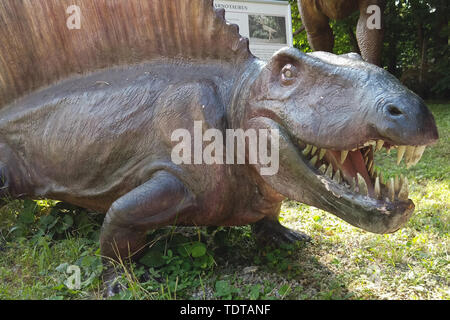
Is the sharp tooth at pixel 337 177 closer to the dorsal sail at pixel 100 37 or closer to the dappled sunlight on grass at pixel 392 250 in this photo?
the dappled sunlight on grass at pixel 392 250

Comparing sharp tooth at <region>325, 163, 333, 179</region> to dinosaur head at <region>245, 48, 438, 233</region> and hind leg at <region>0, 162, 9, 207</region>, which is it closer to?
dinosaur head at <region>245, 48, 438, 233</region>

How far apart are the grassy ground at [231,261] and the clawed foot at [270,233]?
9 cm

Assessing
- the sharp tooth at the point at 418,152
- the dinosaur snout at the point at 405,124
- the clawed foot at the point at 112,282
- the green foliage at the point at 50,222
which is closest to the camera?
the dinosaur snout at the point at 405,124

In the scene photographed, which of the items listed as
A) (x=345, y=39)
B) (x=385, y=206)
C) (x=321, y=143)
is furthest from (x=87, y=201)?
(x=345, y=39)

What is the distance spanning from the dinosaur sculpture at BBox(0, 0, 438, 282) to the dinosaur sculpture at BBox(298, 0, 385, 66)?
2807 mm

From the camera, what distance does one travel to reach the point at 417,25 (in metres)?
13.5

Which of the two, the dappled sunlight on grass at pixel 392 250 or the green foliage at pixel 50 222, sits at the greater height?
the green foliage at pixel 50 222

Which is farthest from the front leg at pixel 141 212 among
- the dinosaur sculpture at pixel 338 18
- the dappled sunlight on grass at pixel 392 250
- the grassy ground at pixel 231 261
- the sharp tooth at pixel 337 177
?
the dinosaur sculpture at pixel 338 18

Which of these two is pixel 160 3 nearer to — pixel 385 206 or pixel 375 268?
pixel 385 206

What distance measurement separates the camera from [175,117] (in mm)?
2270

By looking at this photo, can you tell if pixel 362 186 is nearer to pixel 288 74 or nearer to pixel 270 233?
pixel 288 74

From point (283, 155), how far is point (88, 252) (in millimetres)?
1394

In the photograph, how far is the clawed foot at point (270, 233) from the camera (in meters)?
2.76

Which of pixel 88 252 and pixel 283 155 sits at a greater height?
pixel 283 155
